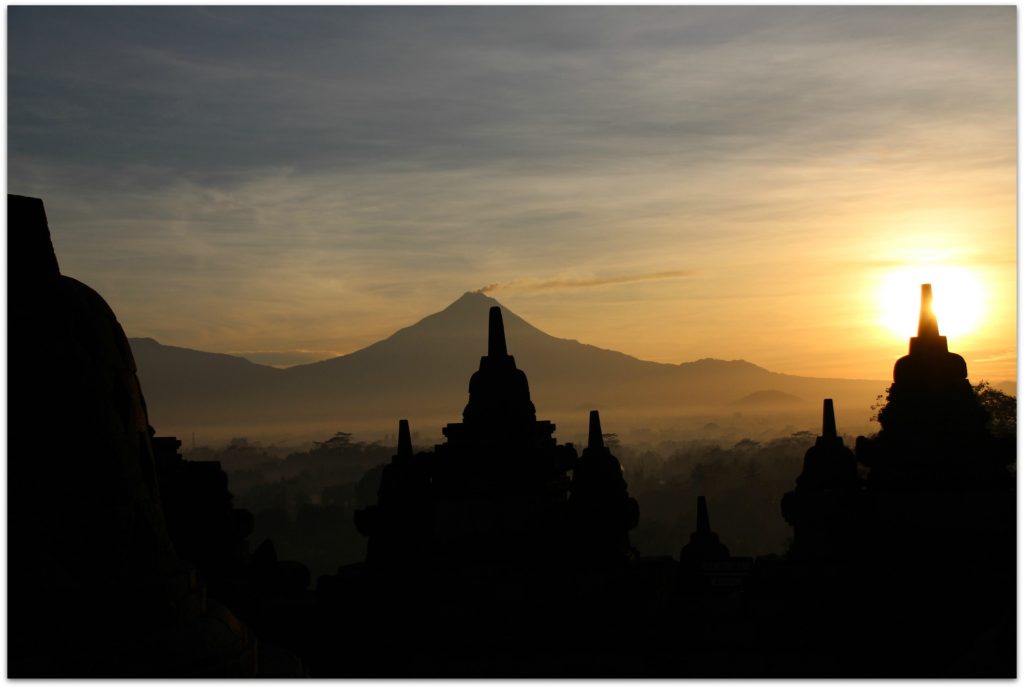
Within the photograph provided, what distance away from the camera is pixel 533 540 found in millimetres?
15922

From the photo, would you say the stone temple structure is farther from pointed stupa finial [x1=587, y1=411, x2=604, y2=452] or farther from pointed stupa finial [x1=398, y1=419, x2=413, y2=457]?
pointed stupa finial [x1=587, y1=411, x2=604, y2=452]

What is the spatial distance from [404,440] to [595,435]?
280 centimetres

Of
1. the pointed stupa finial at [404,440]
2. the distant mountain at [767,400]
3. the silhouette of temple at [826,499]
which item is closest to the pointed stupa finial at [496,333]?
the pointed stupa finial at [404,440]

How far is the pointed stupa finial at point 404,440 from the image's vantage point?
16.0 meters

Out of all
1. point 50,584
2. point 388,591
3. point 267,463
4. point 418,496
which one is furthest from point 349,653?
point 267,463

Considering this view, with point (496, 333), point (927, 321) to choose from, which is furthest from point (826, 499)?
point (496, 333)

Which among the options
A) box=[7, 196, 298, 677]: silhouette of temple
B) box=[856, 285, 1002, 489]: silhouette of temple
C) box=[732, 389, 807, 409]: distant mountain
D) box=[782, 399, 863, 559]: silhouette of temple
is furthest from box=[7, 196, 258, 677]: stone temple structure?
box=[732, 389, 807, 409]: distant mountain

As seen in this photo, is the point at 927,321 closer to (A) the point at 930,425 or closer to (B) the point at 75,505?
(A) the point at 930,425

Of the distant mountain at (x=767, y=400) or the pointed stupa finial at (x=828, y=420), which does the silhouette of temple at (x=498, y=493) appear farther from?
the distant mountain at (x=767, y=400)

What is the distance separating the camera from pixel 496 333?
16.8m

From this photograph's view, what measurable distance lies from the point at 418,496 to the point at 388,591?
4.76 feet

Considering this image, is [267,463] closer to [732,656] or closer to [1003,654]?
[732,656]

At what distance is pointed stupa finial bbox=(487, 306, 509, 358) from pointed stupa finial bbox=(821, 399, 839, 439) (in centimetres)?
491

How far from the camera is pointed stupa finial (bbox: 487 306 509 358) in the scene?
1673 cm
